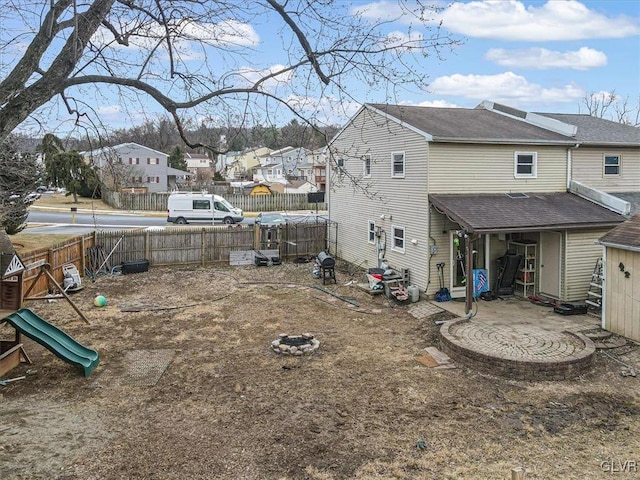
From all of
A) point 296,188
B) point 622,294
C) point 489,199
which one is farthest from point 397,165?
point 296,188

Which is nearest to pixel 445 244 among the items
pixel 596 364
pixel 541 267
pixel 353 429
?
pixel 541 267

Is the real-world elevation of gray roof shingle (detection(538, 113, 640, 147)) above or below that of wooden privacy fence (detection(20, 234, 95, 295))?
above

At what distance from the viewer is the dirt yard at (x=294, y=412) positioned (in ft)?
19.2

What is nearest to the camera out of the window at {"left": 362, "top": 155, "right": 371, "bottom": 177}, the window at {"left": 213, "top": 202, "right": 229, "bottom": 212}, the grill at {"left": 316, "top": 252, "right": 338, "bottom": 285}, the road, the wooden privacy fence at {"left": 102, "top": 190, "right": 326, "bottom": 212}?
the grill at {"left": 316, "top": 252, "right": 338, "bottom": 285}

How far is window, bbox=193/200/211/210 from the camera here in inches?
1171

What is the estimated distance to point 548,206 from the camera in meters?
14.0

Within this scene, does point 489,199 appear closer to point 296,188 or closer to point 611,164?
point 611,164

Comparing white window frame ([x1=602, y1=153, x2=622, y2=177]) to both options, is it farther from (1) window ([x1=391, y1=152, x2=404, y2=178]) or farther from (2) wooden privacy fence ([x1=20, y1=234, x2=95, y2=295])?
(2) wooden privacy fence ([x1=20, y1=234, x2=95, y2=295])

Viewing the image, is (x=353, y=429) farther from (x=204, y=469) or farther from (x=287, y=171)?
(x=287, y=171)

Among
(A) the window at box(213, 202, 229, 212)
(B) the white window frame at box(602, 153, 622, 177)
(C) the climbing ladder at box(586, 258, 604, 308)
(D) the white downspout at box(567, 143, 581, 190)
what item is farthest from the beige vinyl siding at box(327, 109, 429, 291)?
(A) the window at box(213, 202, 229, 212)

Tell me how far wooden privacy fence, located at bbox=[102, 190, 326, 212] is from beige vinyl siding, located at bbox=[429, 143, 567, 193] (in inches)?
1108

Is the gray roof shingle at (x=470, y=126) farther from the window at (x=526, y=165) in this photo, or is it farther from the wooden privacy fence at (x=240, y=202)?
the wooden privacy fence at (x=240, y=202)

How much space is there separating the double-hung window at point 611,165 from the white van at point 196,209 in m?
20.7

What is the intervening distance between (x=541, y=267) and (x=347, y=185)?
777cm
